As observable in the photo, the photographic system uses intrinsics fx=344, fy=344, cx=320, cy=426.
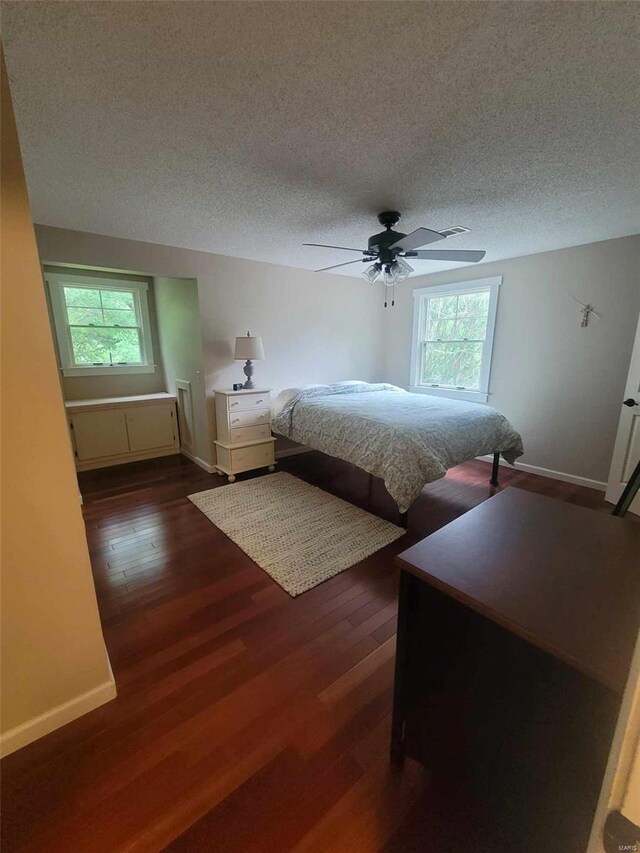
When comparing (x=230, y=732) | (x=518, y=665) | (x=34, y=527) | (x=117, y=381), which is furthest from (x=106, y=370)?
(x=518, y=665)

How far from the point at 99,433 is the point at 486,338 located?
4679 mm

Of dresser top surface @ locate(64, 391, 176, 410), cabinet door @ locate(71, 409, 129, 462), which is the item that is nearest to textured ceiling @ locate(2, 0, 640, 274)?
dresser top surface @ locate(64, 391, 176, 410)

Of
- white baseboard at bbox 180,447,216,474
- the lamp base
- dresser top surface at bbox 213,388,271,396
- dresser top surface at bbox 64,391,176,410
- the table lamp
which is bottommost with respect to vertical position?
white baseboard at bbox 180,447,216,474

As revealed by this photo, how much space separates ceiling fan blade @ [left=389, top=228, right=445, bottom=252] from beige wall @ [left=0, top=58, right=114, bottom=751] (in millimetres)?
1921

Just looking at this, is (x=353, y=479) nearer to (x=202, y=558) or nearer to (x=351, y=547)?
(x=351, y=547)

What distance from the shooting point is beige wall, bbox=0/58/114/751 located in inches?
41.9

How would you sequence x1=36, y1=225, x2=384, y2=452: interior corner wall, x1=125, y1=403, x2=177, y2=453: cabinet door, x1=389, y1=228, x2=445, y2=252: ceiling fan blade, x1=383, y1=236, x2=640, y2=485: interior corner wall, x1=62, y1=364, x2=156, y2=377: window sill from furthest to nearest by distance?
x1=125, y1=403, x2=177, y2=453: cabinet door < x1=62, y1=364, x2=156, y2=377: window sill < x1=383, y1=236, x2=640, y2=485: interior corner wall < x1=36, y1=225, x2=384, y2=452: interior corner wall < x1=389, y1=228, x2=445, y2=252: ceiling fan blade

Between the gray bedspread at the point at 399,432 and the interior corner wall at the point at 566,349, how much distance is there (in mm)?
760

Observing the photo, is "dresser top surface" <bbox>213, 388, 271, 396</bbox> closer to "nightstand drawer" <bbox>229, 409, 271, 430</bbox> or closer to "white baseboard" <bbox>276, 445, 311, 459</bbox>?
"nightstand drawer" <bbox>229, 409, 271, 430</bbox>

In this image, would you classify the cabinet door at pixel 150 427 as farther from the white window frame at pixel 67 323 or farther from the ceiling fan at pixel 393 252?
the ceiling fan at pixel 393 252

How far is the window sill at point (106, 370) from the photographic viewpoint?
A: 13.2ft

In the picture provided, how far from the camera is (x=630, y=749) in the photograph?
1.30 ft

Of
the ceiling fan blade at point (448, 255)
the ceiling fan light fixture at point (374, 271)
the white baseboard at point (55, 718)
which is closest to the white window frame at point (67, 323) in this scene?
the ceiling fan light fixture at point (374, 271)

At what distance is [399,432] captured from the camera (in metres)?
2.71
